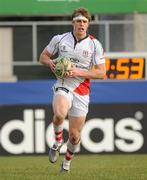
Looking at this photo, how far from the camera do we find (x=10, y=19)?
69.1 feet

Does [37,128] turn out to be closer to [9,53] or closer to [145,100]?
[145,100]

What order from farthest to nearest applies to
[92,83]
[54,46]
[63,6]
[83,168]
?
1. [63,6]
2. [92,83]
3. [83,168]
4. [54,46]

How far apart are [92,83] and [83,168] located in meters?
3.99

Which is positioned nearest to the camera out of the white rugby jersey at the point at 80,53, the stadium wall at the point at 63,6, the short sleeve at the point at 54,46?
the white rugby jersey at the point at 80,53

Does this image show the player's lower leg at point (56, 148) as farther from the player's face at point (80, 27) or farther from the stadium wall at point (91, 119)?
the stadium wall at point (91, 119)

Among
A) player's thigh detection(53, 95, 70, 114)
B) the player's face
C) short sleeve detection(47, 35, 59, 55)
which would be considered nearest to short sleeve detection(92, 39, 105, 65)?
the player's face

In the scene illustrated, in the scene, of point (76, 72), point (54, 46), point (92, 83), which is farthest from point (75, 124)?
point (92, 83)

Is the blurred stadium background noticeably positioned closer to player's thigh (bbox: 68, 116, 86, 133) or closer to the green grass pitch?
the green grass pitch

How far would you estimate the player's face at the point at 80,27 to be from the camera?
36.5 feet

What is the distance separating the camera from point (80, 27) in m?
11.2

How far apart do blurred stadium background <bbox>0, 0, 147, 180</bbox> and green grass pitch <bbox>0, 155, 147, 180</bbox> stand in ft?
1.29

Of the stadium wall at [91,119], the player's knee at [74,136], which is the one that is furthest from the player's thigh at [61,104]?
the stadium wall at [91,119]

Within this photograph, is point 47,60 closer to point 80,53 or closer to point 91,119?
point 80,53

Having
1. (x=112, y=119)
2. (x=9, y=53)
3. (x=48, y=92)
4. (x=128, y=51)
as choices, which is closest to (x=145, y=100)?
(x=112, y=119)
